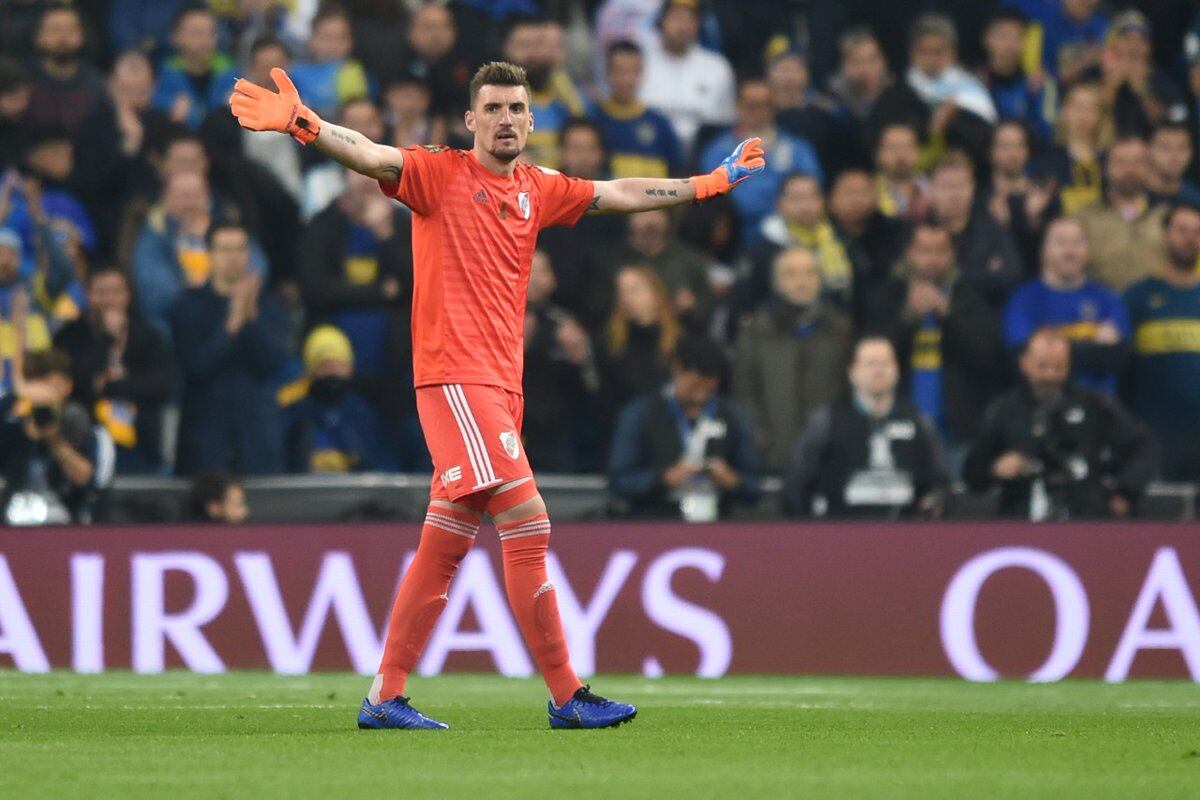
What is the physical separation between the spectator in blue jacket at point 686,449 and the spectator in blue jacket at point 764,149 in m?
2.28

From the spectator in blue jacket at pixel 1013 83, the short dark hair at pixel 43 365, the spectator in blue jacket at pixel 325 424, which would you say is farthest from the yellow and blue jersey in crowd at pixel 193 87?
the spectator in blue jacket at pixel 1013 83

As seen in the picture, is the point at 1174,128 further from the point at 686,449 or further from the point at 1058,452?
the point at 686,449

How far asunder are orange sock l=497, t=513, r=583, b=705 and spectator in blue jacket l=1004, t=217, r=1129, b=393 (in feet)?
21.6

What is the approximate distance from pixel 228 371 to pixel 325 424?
691 mm

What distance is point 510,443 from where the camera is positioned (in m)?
7.79

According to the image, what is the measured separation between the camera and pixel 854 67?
1577 cm

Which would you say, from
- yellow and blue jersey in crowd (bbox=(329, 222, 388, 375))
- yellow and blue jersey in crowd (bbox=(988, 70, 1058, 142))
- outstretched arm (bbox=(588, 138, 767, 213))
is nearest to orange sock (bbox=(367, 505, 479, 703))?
outstretched arm (bbox=(588, 138, 767, 213))

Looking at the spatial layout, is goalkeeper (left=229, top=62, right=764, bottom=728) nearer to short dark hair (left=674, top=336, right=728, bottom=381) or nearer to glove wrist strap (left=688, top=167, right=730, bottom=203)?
glove wrist strap (left=688, top=167, right=730, bottom=203)

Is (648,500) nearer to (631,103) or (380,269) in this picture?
(380,269)

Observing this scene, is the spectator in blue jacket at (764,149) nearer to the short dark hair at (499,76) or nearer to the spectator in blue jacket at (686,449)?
the spectator in blue jacket at (686,449)

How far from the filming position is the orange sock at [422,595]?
784 cm

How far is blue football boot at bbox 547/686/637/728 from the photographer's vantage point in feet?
25.7

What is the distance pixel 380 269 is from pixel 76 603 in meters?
2.94

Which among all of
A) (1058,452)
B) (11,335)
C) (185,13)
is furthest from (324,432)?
(1058,452)
